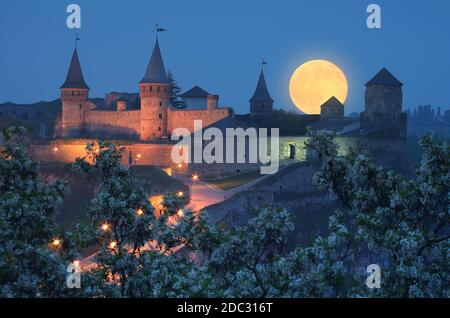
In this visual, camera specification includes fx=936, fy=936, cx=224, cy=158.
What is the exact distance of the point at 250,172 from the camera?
5462 cm

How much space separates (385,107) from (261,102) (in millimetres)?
16167

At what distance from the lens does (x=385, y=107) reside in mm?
55562

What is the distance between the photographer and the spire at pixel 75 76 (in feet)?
224

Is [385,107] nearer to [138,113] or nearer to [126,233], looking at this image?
[138,113]

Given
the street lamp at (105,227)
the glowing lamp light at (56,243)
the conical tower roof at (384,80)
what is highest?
the conical tower roof at (384,80)

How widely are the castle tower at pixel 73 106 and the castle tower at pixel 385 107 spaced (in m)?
22.0

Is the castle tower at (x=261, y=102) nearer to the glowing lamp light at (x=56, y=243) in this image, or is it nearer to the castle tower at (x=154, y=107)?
the castle tower at (x=154, y=107)

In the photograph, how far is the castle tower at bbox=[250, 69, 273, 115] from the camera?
7006 cm

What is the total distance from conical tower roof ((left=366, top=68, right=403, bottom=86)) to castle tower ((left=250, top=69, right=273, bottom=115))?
14.8 meters

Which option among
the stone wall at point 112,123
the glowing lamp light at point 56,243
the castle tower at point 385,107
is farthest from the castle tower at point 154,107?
the glowing lamp light at point 56,243

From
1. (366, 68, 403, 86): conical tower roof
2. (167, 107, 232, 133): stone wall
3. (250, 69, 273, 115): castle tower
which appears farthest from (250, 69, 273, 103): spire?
(366, 68, 403, 86): conical tower roof

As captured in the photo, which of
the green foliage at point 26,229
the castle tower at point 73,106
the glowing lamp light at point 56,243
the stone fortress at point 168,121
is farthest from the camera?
the castle tower at point 73,106

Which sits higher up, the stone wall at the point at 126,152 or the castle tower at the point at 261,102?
the castle tower at the point at 261,102
